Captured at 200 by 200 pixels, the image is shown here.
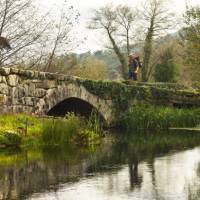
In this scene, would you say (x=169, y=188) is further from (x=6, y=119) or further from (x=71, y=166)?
(x=6, y=119)

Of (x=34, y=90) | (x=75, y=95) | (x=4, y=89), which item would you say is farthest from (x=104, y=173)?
(x=75, y=95)

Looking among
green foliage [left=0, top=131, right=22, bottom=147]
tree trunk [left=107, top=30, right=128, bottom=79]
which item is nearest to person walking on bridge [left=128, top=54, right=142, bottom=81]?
green foliage [left=0, top=131, right=22, bottom=147]

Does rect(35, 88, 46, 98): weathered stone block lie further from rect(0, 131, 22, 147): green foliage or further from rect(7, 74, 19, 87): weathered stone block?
rect(0, 131, 22, 147): green foliage

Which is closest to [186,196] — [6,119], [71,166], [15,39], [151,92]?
[71,166]

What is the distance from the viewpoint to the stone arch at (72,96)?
78.1ft

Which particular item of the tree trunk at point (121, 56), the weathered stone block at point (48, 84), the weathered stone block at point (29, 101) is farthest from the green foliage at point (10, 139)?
the tree trunk at point (121, 56)

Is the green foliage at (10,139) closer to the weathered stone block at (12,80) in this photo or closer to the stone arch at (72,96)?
the weathered stone block at (12,80)

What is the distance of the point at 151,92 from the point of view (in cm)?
3172

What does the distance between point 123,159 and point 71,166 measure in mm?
1892

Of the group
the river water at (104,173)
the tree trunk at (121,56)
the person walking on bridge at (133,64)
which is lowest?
the river water at (104,173)

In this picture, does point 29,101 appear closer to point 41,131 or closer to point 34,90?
point 34,90

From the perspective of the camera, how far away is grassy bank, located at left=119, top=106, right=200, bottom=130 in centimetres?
2852

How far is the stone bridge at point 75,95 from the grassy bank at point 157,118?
2.33ft

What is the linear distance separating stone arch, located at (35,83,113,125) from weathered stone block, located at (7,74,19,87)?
1885 mm
